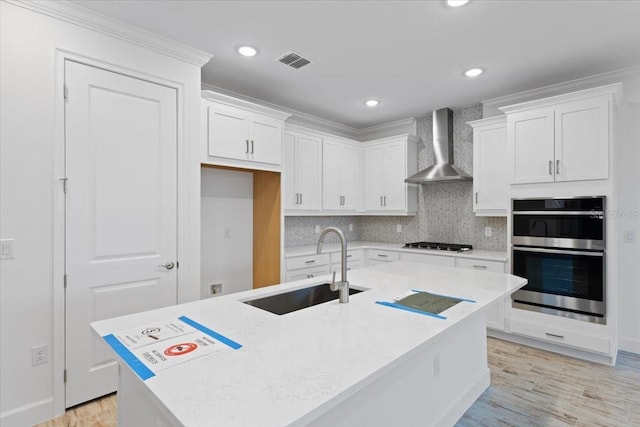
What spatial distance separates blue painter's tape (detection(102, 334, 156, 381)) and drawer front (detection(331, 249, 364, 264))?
316 centimetres

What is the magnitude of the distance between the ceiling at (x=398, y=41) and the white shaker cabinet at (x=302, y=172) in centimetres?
60

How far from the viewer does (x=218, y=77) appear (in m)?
3.45

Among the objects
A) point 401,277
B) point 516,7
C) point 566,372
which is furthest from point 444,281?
point 516,7

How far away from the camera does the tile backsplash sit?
4.22 m

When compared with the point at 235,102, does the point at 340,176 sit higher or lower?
lower

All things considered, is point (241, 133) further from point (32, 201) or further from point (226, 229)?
point (32, 201)

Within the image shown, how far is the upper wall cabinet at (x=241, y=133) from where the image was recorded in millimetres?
3145

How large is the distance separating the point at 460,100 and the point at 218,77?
2.86 metres

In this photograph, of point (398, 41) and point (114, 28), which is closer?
point (114, 28)

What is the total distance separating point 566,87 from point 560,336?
254cm

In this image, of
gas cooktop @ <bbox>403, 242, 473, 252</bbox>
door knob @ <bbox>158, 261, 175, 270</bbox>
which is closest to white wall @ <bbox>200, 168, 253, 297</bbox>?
door knob @ <bbox>158, 261, 175, 270</bbox>

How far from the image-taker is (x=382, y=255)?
4.56 metres

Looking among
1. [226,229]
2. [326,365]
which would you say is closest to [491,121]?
[226,229]

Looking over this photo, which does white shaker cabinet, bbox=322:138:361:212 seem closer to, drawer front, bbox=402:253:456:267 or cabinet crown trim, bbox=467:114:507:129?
drawer front, bbox=402:253:456:267
